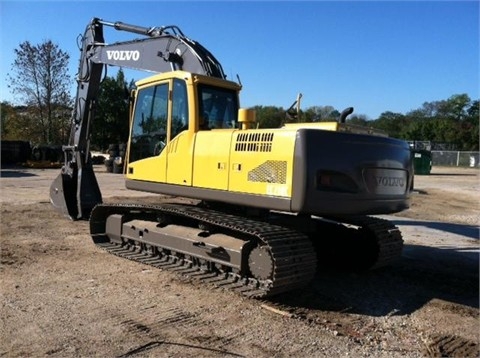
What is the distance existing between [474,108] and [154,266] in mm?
100272

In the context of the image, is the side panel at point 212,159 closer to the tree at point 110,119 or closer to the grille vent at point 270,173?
the grille vent at point 270,173

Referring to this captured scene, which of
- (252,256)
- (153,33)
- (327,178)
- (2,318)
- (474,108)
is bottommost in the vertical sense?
(2,318)

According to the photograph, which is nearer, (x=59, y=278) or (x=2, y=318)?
(x=2, y=318)

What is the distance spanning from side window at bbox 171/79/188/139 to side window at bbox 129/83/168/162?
213 mm

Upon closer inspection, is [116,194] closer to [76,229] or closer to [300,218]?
[76,229]

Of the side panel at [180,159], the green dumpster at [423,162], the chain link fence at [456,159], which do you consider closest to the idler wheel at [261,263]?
the side panel at [180,159]

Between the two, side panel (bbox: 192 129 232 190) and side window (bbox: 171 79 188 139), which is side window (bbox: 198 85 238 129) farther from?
side panel (bbox: 192 129 232 190)

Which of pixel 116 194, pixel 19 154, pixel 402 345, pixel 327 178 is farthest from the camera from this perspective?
pixel 19 154

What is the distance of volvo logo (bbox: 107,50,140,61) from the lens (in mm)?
9281

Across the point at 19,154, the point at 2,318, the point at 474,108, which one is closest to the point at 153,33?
the point at 2,318

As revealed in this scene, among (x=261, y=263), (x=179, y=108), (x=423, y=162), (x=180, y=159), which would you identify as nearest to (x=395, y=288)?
(x=261, y=263)

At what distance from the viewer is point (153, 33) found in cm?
933

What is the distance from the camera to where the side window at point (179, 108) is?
6898 millimetres

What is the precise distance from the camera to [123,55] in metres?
9.62
